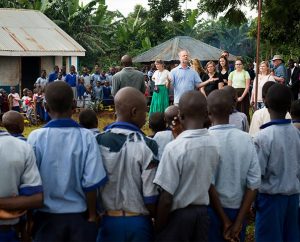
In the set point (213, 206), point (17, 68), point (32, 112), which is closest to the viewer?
point (213, 206)

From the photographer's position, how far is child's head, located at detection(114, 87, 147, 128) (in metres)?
3.62

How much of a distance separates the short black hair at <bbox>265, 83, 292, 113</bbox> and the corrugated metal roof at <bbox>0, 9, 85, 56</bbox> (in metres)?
16.8

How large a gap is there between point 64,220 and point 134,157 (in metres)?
0.57

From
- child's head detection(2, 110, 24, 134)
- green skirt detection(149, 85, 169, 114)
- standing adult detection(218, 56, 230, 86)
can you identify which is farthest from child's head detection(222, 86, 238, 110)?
green skirt detection(149, 85, 169, 114)

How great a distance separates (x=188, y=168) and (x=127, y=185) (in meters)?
0.39

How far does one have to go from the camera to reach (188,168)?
11.5 ft

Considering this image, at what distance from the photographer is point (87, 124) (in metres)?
5.42

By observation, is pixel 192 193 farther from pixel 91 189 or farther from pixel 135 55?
pixel 135 55

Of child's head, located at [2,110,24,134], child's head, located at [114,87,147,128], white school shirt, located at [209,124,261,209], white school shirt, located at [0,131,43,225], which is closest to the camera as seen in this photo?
white school shirt, located at [0,131,43,225]

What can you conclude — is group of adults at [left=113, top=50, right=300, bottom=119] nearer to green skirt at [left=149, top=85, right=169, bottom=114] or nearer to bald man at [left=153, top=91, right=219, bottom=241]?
green skirt at [left=149, top=85, right=169, bottom=114]

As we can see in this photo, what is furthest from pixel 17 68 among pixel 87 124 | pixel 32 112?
pixel 87 124

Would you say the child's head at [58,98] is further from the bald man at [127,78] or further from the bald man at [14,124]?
the bald man at [127,78]

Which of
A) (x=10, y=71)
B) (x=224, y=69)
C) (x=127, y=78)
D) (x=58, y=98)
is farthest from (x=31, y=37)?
(x=58, y=98)

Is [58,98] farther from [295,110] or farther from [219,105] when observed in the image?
[295,110]
